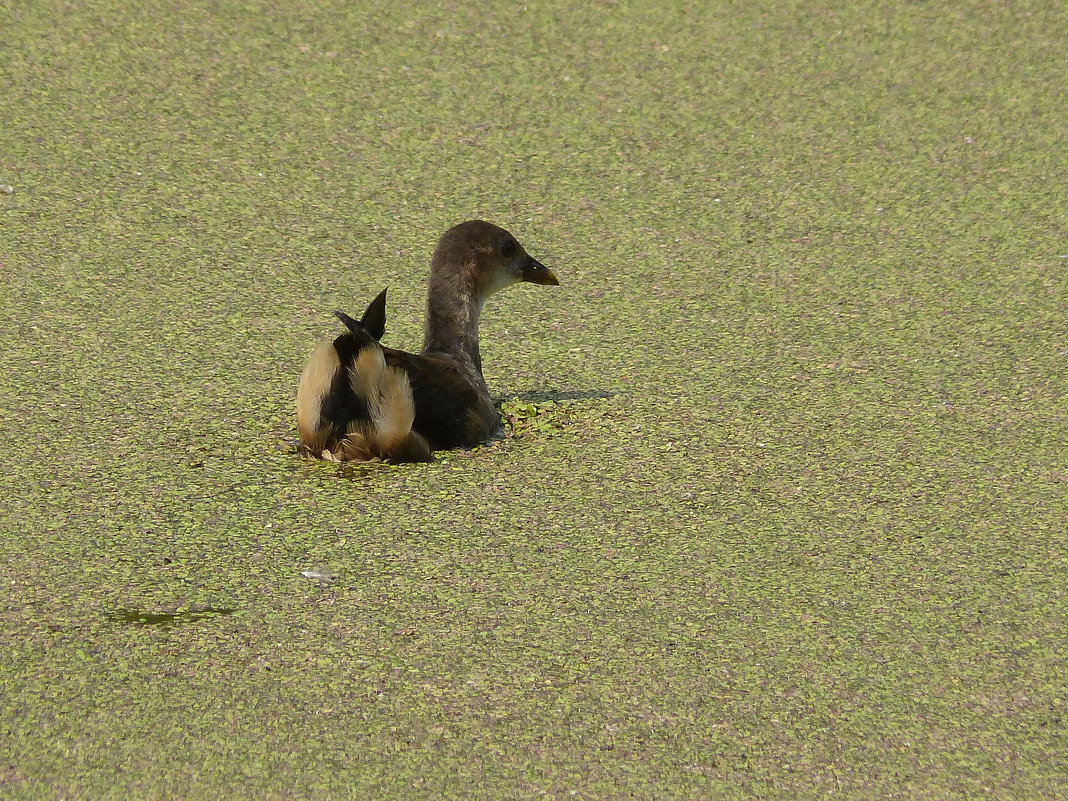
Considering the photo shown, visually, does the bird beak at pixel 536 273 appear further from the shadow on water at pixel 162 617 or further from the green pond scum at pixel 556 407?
the shadow on water at pixel 162 617

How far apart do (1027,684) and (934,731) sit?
0.28 m

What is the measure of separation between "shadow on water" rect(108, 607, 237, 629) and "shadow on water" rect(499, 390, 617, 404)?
1355mm

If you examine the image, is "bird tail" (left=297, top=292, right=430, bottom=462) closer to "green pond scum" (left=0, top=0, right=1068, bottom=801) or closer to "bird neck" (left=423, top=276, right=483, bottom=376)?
"green pond scum" (left=0, top=0, right=1068, bottom=801)

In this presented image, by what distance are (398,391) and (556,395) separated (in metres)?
0.73

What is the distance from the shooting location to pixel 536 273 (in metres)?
4.64

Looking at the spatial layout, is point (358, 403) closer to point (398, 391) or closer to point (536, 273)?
point (398, 391)

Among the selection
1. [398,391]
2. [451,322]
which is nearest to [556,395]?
[451,322]

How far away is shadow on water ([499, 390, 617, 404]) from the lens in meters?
4.43

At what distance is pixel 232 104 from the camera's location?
6195mm

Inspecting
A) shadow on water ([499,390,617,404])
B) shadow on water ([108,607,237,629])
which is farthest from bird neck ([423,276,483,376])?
shadow on water ([108,607,237,629])

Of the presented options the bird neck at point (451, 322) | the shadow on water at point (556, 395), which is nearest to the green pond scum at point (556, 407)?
the shadow on water at point (556, 395)

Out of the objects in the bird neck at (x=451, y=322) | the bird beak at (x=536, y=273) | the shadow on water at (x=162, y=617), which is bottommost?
the shadow on water at (x=162, y=617)

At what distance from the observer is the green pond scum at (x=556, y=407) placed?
292 centimetres

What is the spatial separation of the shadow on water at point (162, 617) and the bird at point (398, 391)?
742mm
